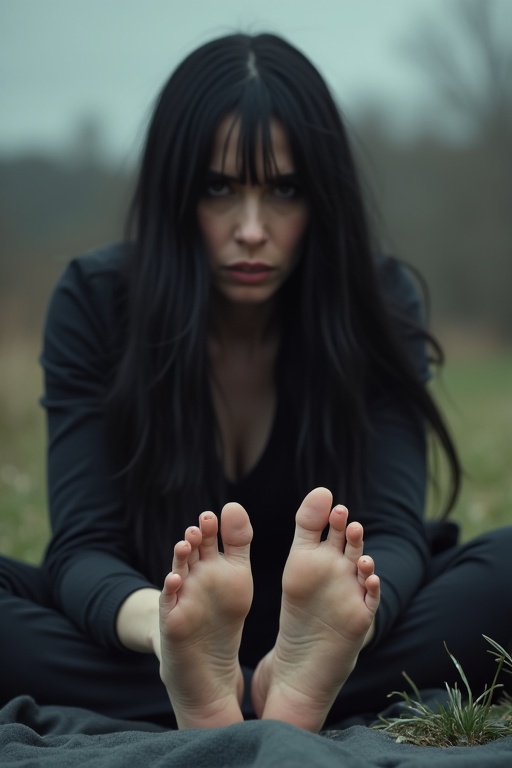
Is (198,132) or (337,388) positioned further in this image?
A: (337,388)

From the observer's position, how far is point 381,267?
259cm

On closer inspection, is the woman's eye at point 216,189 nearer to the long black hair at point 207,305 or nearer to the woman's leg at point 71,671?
the long black hair at point 207,305

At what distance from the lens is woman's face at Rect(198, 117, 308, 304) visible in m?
2.18

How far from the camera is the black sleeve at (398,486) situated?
6.84 feet

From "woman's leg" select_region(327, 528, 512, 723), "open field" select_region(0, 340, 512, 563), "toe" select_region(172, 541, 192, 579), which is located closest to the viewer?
"toe" select_region(172, 541, 192, 579)

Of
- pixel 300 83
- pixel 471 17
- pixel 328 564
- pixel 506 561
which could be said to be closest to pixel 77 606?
pixel 328 564

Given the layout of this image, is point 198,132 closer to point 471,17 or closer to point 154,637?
point 154,637

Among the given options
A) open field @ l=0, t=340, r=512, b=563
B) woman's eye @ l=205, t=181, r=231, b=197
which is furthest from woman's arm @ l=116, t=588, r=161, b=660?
open field @ l=0, t=340, r=512, b=563

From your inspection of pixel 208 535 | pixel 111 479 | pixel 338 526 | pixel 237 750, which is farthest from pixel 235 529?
pixel 111 479

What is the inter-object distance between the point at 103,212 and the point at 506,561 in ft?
40.6

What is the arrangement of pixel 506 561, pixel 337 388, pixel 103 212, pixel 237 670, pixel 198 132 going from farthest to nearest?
1. pixel 103 212
2. pixel 337 388
3. pixel 198 132
4. pixel 506 561
5. pixel 237 670

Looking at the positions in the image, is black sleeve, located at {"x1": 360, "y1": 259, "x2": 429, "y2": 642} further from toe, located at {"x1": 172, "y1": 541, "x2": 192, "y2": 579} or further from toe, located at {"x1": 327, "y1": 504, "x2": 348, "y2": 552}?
toe, located at {"x1": 172, "y1": 541, "x2": 192, "y2": 579}

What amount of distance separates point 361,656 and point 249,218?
31.6 inches

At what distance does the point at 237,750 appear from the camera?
4.65 ft
